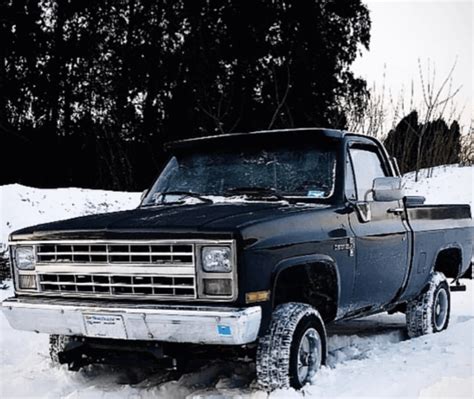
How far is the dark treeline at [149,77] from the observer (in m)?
19.4

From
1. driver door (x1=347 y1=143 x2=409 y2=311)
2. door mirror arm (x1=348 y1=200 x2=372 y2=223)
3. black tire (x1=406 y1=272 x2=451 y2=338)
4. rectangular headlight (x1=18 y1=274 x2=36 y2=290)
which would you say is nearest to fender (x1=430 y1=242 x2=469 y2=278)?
black tire (x1=406 y1=272 x2=451 y2=338)

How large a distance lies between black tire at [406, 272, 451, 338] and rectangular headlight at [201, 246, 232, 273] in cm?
298

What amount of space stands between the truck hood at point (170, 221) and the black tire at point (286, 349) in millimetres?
633

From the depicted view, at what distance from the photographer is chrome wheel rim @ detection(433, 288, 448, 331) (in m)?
6.61

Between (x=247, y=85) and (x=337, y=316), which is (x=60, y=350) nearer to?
(x=337, y=316)

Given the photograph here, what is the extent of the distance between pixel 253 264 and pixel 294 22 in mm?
18181

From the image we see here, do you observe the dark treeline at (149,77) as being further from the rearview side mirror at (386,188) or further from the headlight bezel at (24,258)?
the headlight bezel at (24,258)

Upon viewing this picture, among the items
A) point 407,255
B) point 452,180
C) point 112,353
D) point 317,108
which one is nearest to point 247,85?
point 317,108

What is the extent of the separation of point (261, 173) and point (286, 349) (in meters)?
1.53

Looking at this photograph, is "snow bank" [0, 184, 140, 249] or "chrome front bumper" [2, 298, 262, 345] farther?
"snow bank" [0, 184, 140, 249]

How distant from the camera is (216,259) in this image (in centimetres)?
400

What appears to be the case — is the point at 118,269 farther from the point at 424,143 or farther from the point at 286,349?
the point at 424,143

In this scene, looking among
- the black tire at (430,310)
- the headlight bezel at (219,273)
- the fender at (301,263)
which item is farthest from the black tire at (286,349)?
the black tire at (430,310)

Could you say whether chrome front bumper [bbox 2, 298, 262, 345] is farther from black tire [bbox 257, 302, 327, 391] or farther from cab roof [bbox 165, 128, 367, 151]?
cab roof [bbox 165, 128, 367, 151]
